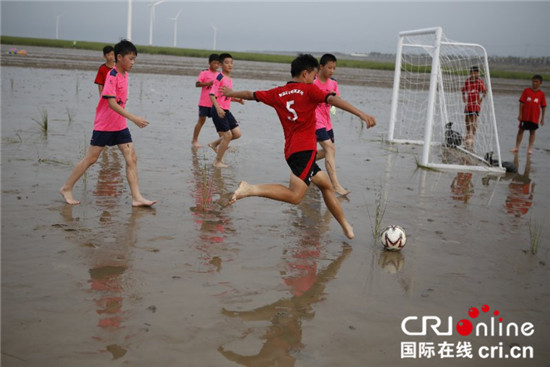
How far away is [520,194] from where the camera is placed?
9.36 m

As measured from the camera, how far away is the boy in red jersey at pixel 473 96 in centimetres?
1377

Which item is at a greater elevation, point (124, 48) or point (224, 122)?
point (124, 48)

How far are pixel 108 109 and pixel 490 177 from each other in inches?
283

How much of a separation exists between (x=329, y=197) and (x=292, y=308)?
1.83 meters

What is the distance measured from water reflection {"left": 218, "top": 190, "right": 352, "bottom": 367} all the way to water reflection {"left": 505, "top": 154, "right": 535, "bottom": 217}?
3389mm

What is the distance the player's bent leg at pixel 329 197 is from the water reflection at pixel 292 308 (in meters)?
0.19

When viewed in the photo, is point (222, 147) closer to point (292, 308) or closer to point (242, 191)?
point (242, 191)

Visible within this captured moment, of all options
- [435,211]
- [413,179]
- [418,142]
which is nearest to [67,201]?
[435,211]

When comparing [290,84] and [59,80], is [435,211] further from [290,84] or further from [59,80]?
[59,80]

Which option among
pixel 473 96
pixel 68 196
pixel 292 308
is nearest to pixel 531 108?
pixel 473 96

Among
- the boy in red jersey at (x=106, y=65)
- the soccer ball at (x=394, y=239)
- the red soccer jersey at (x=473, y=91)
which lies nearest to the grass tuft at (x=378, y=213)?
the soccer ball at (x=394, y=239)

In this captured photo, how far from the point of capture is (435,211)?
25.4 feet

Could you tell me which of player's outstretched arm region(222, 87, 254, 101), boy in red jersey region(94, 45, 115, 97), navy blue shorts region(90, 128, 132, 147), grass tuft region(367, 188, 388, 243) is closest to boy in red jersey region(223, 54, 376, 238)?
player's outstretched arm region(222, 87, 254, 101)

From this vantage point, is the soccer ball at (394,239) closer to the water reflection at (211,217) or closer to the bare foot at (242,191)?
the bare foot at (242,191)
